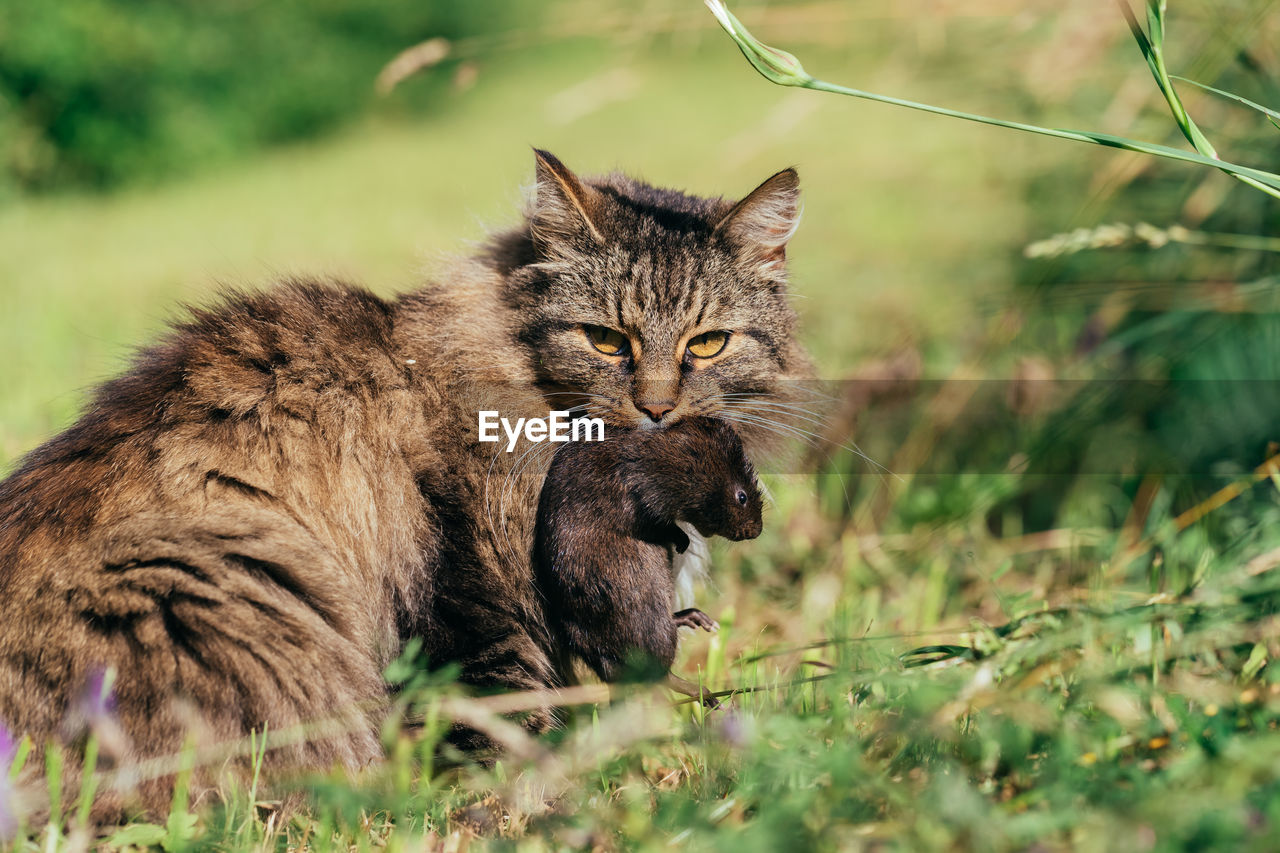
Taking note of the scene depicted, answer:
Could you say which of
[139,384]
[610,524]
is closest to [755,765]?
[610,524]

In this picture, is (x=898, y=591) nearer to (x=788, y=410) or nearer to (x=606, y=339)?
(x=788, y=410)

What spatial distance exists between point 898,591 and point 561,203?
1862mm

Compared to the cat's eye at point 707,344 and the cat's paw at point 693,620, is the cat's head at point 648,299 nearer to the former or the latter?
the cat's eye at point 707,344

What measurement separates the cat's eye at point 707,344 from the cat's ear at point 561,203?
0.35 m

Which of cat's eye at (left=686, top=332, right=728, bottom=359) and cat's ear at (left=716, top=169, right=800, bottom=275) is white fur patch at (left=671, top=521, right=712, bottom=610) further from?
cat's ear at (left=716, top=169, right=800, bottom=275)

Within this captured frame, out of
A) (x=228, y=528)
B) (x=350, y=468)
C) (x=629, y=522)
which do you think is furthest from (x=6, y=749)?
(x=629, y=522)

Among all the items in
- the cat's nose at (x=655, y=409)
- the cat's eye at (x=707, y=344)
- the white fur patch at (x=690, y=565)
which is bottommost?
the white fur patch at (x=690, y=565)

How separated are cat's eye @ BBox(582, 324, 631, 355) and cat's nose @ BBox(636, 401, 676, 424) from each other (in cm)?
19

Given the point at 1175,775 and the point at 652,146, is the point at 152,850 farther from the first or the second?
the point at 652,146

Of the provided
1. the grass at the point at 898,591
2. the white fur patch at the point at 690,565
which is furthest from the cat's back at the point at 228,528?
the white fur patch at the point at 690,565

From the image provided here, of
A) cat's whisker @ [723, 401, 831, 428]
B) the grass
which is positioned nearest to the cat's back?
the grass

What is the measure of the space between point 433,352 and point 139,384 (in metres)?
0.68

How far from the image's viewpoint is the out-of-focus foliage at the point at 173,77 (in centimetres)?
1000

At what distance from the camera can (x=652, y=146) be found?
10.2 meters
